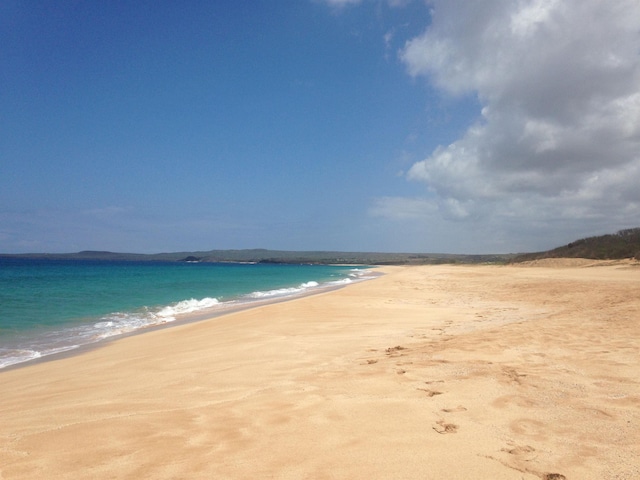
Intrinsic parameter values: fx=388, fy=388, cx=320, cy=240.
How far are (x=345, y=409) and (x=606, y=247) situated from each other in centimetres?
5346

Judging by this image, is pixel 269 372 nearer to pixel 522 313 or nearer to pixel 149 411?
pixel 149 411

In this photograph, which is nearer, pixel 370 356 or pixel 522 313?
pixel 370 356

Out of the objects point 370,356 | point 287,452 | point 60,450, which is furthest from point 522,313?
point 60,450

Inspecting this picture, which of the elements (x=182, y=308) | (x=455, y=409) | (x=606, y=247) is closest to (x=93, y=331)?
(x=182, y=308)

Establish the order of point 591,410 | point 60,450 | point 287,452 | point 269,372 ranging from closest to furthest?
1. point 287,452
2. point 60,450
3. point 591,410
4. point 269,372

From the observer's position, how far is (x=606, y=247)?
45.8m

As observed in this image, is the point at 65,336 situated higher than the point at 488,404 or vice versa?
the point at 488,404

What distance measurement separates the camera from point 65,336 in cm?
1252

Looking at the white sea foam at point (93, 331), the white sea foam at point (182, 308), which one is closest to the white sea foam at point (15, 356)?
the white sea foam at point (93, 331)

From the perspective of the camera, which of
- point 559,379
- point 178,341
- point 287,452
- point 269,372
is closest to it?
point 287,452

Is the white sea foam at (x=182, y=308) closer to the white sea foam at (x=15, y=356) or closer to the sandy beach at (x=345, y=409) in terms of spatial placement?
the white sea foam at (x=15, y=356)

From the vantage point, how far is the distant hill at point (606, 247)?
41.5 meters

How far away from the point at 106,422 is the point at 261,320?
8.33m

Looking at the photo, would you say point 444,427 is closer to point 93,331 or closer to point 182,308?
point 93,331
